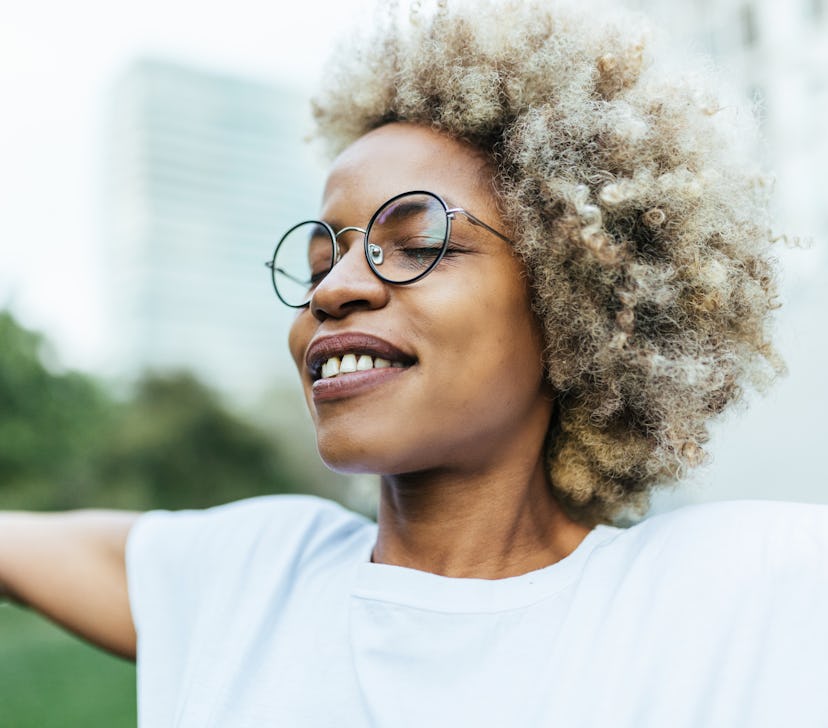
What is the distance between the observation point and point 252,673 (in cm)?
194

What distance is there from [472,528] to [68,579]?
1.03m

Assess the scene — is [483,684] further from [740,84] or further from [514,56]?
[740,84]

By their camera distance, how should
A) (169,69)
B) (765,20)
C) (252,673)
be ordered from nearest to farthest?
(252,673), (765,20), (169,69)

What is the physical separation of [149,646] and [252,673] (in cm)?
32

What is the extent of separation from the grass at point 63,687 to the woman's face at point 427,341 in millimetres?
5449

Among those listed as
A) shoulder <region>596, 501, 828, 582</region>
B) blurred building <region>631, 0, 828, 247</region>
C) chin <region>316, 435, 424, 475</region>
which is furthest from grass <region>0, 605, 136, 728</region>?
blurred building <region>631, 0, 828, 247</region>

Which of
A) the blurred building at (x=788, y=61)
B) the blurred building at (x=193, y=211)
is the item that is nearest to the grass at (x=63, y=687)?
the blurred building at (x=788, y=61)

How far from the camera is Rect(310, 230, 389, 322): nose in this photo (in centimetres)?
194

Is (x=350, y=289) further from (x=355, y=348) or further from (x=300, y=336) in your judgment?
(x=300, y=336)

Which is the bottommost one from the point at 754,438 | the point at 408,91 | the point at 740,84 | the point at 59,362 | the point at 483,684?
the point at 59,362

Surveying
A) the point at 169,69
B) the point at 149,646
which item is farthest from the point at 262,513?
the point at 169,69

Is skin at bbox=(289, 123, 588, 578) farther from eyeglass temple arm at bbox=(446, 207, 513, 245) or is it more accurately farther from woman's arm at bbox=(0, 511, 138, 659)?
woman's arm at bbox=(0, 511, 138, 659)

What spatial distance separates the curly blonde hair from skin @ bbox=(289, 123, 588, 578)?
73 mm

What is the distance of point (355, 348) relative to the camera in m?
1.94
